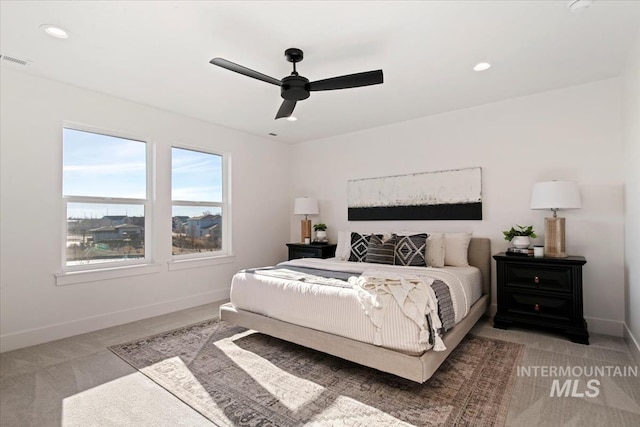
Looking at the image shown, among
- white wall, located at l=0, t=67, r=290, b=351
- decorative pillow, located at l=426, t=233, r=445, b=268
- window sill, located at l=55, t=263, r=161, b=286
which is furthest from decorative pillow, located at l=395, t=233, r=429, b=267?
window sill, located at l=55, t=263, r=161, b=286

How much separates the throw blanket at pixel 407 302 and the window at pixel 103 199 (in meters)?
3.07

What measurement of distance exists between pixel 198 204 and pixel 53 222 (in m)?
1.71

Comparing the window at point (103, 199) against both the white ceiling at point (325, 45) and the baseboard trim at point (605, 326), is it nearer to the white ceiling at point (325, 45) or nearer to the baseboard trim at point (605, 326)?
the white ceiling at point (325, 45)

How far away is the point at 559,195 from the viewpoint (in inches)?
126

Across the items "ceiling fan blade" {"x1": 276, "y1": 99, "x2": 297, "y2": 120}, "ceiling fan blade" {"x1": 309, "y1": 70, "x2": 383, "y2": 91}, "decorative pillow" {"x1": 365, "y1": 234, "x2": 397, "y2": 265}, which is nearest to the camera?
"ceiling fan blade" {"x1": 309, "y1": 70, "x2": 383, "y2": 91}

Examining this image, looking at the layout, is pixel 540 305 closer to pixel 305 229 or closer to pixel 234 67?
pixel 305 229

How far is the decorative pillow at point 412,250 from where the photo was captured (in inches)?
149

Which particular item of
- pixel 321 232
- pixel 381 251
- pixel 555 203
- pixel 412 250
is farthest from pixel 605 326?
pixel 321 232

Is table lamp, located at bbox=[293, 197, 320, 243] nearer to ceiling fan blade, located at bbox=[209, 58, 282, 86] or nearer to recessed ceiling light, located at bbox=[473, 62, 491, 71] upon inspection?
ceiling fan blade, located at bbox=[209, 58, 282, 86]

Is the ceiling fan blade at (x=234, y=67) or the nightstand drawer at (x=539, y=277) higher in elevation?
the ceiling fan blade at (x=234, y=67)

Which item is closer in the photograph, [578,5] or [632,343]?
[578,5]

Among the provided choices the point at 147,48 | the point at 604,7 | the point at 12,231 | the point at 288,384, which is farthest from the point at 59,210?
the point at 604,7

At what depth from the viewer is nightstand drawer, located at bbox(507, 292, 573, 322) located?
125 inches

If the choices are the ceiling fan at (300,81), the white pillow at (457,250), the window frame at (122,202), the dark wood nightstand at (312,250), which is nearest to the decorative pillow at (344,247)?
the dark wood nightstand at (312,250)
